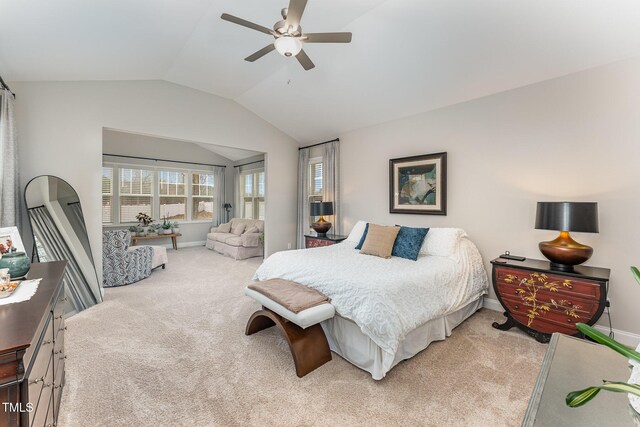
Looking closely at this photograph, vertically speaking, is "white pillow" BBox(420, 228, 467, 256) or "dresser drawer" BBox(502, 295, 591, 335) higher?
"white pillow" BBox(420, 228, 467, 256)

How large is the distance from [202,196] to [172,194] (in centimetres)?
83

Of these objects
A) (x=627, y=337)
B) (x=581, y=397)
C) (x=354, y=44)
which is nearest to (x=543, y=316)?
(x=627, y=337)

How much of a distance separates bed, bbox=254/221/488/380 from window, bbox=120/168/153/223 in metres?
5.75

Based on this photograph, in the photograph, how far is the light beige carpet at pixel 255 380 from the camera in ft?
5.86

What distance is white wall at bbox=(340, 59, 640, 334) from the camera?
2.73 m

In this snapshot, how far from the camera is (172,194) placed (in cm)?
799

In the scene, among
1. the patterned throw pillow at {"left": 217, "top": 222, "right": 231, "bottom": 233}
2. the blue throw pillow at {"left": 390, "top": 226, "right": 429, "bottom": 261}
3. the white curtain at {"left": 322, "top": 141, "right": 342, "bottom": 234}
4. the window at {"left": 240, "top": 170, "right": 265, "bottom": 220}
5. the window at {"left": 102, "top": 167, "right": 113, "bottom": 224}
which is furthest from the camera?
the window at {"left": 240, "top": 170, "right": 265, "bottom": 220}

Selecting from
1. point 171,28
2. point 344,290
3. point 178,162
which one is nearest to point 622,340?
point 344,290

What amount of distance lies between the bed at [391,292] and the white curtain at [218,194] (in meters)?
5.90

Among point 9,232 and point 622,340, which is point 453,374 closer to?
point 622,340

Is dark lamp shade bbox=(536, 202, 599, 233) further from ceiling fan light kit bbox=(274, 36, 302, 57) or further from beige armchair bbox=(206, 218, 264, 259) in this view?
beige armchair bbox=(206, 218, 264, 259)

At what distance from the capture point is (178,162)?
7926 millimetres

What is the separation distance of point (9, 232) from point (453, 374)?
333cm

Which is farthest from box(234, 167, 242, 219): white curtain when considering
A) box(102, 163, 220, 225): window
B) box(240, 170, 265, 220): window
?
box(102, 163, 220, 225): window
